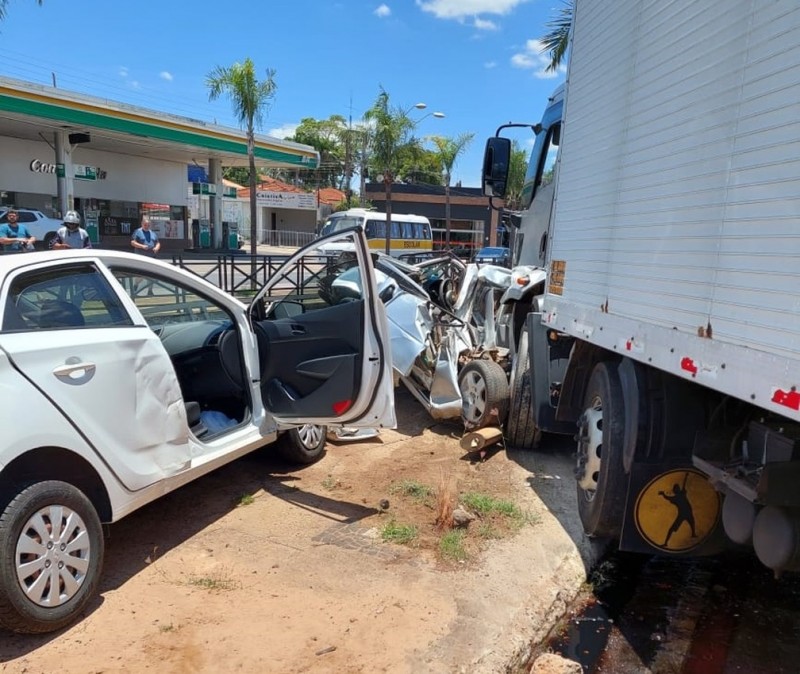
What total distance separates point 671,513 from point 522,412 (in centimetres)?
238

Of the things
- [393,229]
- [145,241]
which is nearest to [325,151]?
[393,229]

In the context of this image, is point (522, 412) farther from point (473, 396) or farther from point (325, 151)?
point (325, 151)

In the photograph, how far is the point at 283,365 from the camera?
457 centimetres

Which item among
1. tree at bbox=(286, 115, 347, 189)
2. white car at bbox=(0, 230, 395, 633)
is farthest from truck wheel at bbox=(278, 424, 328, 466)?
tree at bbox=(286, 115, 347, 189)

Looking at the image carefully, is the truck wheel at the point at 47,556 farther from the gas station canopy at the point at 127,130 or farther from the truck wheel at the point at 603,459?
the gas station canopy at the point at 127,130

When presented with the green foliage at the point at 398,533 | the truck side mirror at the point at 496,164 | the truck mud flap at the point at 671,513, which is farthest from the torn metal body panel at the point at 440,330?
the truck mud flap at the point at 671,513

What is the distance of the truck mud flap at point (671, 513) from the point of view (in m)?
3.39

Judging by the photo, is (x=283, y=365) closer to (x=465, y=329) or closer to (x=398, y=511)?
(x=398, y=511)

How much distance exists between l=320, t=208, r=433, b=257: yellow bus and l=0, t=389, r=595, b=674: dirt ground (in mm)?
22210

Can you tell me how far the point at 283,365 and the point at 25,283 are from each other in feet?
5.95

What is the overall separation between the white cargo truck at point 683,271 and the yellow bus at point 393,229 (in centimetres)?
2277

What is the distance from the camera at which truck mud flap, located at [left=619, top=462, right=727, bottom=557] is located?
3.39 metres

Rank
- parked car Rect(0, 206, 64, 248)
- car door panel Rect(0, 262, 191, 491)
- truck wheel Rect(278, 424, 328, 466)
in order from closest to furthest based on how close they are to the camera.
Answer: car door panel Rect(0, 262, 191, 491) < truck wheel Rect(278, 424, 328, 466) < parked car Rect(0, 206, 64, 248)

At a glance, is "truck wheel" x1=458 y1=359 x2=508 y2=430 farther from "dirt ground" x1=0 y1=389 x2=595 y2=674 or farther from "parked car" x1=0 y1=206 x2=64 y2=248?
"parked car" x1=0 y1=206 x2=64 y2=248
